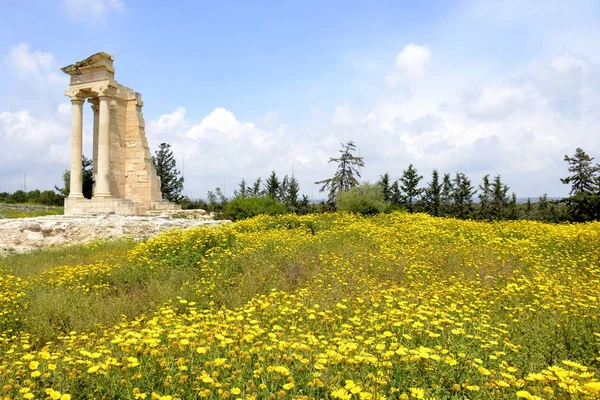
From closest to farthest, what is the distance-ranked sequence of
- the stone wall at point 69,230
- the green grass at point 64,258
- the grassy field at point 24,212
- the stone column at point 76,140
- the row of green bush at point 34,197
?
1. the green grass at point 64,258
2. the stone wall at point 69,230
3. the stone column at point 76,140
4. the grassy field at point 24,212
5. the row of green bush at point 34,197

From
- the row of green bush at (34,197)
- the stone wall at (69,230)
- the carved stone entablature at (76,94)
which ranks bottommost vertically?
the stone wall at (69,230)

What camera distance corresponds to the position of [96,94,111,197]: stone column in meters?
18.9

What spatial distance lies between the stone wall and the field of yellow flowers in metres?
3.94

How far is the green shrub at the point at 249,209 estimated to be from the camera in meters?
18.9

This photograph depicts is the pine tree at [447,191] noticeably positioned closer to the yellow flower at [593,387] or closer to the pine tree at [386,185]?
the pine tree at [386,185]

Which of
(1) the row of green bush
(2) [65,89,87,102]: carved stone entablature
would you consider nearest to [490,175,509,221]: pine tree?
(2) [65,89,87,102]: carved stone entablature

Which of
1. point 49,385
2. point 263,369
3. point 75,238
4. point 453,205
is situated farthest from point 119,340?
point 453,205

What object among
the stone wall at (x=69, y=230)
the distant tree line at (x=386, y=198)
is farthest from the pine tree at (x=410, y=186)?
the stone wall at (x=69, y=230)

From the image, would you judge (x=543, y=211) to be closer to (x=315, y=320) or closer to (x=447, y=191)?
(x=447, y=191)

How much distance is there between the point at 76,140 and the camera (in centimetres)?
2012

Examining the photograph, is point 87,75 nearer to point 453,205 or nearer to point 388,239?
point 388,239

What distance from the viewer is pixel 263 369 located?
113 inches

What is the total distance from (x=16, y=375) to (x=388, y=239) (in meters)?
8.41

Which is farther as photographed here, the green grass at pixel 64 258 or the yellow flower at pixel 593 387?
the green grass at pixel 64 258
